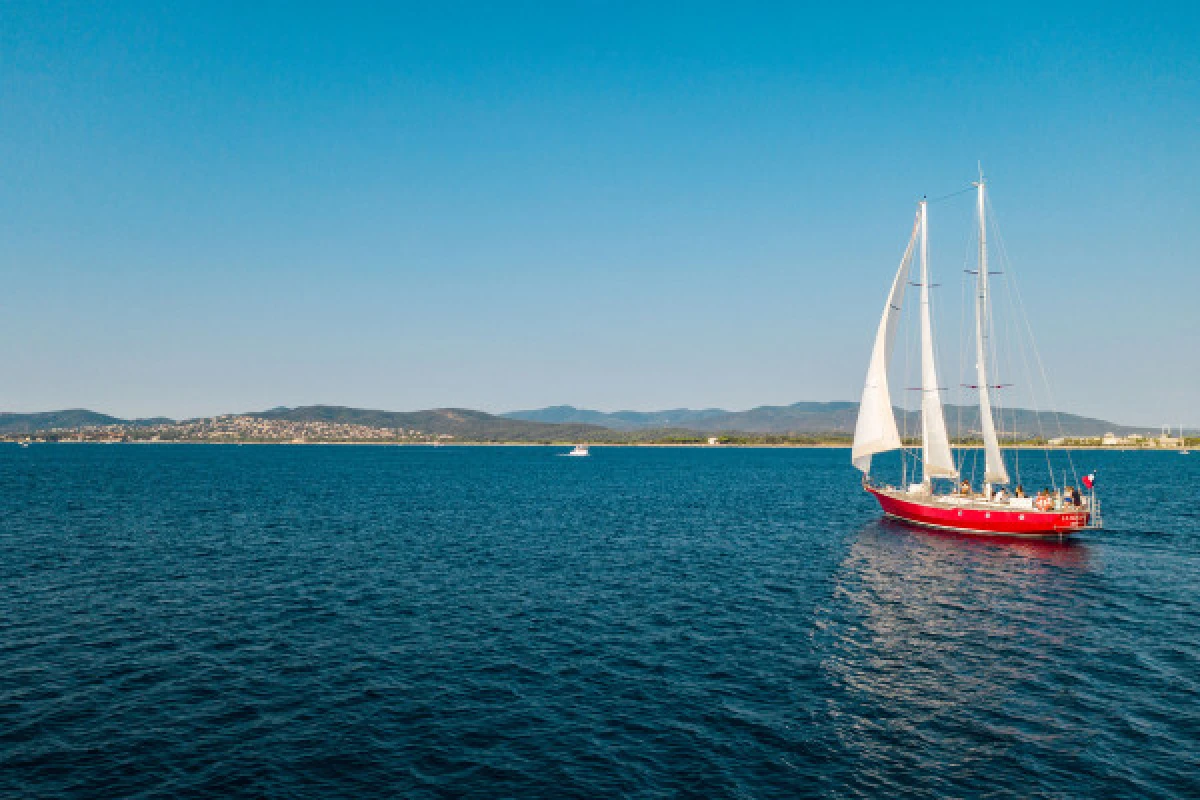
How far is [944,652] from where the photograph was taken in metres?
29.9

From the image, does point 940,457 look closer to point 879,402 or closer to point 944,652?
point 879,402

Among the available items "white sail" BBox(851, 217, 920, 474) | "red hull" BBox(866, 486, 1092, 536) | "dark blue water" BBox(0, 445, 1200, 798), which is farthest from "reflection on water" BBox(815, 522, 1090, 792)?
"white sail" BBox(851, 217, 920, 474)

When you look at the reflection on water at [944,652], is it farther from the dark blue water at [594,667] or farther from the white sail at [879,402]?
the white sail at [879,402]

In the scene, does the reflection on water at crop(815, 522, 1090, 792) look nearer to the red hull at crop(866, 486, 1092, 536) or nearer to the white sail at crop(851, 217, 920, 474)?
the red hull at crop(866, 486, 1092, 536)

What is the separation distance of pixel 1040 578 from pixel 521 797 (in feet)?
132

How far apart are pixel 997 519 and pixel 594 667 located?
148 ft

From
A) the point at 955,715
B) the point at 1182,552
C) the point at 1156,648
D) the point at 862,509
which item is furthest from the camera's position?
the point at 862,509

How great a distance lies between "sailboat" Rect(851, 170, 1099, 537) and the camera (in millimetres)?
57812

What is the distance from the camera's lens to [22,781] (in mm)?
18344

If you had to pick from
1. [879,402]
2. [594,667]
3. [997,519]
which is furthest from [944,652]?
[879,402]

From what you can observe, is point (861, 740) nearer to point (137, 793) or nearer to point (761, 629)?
point (761, 629)

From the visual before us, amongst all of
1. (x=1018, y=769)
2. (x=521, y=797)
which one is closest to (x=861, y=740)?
(x=1018, y=769)

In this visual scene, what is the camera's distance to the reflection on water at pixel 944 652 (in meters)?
21.3

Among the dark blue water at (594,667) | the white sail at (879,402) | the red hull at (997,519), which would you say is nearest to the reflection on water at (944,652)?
the dark blue water at (594,667)
